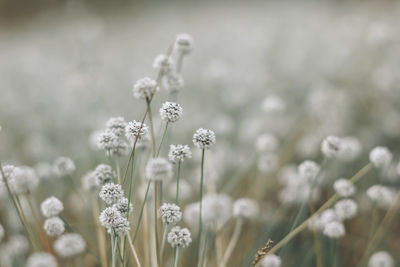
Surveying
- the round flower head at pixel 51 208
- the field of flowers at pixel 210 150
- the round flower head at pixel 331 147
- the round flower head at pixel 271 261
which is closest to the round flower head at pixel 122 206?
the field of flowers at pixel 210 150

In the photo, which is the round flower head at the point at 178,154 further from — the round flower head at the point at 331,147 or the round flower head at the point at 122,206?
the round flower head at the point at 331,147

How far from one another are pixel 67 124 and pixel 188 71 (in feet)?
7.15

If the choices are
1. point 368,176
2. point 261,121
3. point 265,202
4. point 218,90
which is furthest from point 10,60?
point 368,176

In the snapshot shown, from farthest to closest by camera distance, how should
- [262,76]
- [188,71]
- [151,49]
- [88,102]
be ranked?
[151,49] < [188,71] < [262,76] < [88,102]

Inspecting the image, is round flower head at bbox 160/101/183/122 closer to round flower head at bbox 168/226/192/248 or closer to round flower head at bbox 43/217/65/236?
round flower head at bbox 168/226/192/248

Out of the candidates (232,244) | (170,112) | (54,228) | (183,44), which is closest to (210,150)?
(232,244)

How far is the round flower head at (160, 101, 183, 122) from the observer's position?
1097 millimetres

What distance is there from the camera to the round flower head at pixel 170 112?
43.2 inches

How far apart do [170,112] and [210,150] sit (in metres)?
1.23

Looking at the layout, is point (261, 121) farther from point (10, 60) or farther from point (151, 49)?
point (10, 60)

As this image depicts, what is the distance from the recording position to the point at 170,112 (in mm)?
1106

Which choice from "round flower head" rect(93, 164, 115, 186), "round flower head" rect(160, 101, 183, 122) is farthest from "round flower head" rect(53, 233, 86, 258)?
"round flower head" rect(160, 101, 183, 122)

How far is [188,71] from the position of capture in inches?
195

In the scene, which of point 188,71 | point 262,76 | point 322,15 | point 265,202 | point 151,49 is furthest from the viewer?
point 322,15
